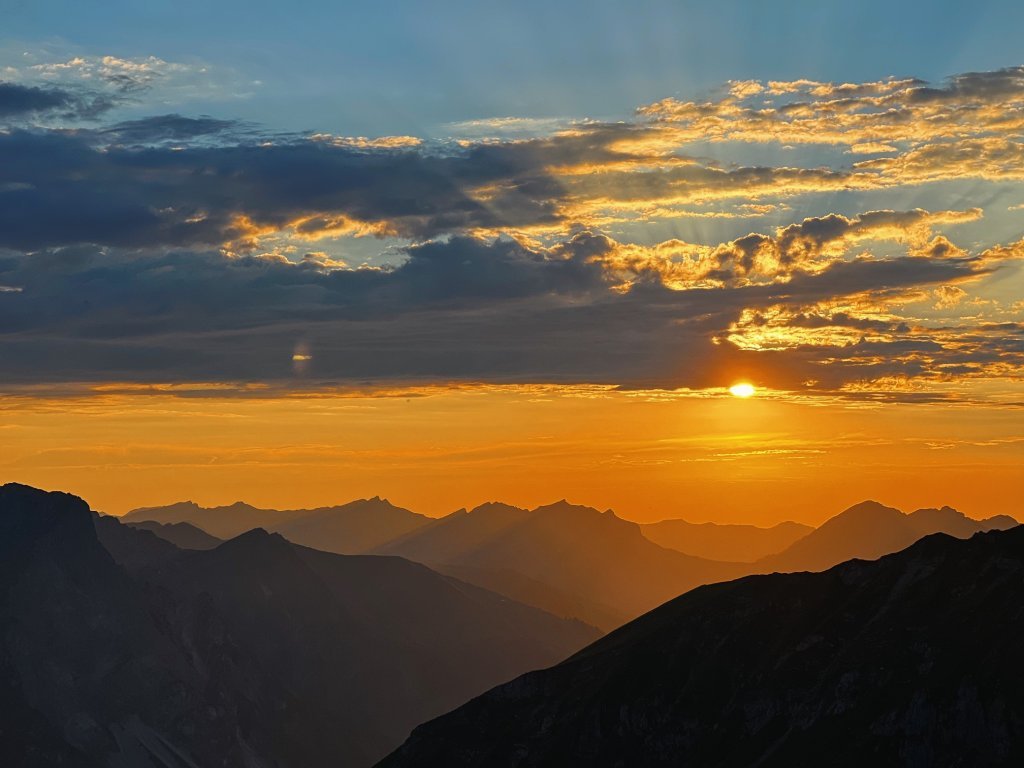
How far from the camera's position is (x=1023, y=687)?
19950 cm

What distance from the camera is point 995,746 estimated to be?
198 meters

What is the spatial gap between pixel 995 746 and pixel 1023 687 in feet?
32.6
